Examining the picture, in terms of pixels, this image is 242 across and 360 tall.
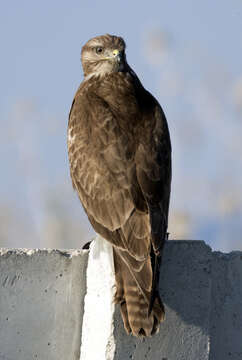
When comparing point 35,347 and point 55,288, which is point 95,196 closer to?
point 55,288

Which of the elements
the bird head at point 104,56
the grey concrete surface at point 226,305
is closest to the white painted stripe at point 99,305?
the grey concrete surface at point 226,305

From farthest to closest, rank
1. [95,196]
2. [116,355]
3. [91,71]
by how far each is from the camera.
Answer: [91,71], [95,196], [116,355]

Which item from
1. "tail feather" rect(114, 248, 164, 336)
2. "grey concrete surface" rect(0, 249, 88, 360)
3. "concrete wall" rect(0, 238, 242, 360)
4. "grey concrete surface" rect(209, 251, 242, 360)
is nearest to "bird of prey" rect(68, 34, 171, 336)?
"tail feather" rect(114, 248, 164, 336)

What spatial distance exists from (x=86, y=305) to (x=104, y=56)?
2.61 metres

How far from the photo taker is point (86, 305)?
22.6 ft

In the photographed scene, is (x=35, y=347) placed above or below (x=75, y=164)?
below

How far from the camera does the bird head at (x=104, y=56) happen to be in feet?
27.0

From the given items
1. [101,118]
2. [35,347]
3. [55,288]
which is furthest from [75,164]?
[35,347]

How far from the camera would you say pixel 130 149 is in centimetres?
698

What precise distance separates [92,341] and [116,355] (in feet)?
0.95

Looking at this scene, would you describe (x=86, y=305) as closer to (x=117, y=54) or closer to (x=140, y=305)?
(x=140, y=305)

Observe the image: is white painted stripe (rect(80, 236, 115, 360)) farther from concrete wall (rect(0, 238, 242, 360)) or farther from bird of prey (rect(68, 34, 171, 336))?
bird of prey (rect(68, 34, 171, 336))

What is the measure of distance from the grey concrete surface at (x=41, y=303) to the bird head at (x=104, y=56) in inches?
80.1

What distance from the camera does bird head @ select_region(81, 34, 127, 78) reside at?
8.23 meters
